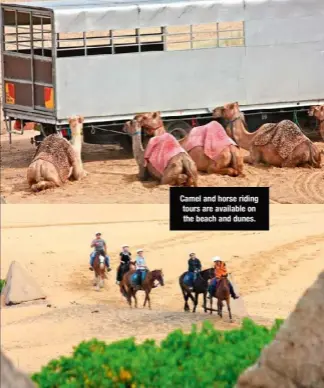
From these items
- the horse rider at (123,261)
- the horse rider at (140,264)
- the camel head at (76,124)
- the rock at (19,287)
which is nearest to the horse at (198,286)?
the horse rider at (140,264)

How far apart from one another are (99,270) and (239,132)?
266 inches

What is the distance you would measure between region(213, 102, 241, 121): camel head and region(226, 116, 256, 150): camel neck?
0.06m

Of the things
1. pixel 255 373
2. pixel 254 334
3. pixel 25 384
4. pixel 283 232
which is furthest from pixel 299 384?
pixel 283 232

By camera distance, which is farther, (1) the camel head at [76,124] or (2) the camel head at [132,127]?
(2) the camel head at [132,127]

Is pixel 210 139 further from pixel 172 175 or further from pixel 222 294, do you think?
pixel 222 294

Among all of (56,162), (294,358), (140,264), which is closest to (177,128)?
(56,162)

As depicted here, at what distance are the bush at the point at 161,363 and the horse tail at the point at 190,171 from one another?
565 centimetres

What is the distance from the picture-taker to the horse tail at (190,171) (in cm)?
1941

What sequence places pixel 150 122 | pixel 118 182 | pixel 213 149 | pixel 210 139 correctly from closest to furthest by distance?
pixel 118 182 → pixel 213 149 → pixel 210 139 → pixel 150 122

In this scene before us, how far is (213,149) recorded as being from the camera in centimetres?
2058

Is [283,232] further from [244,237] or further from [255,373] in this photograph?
[255,373]

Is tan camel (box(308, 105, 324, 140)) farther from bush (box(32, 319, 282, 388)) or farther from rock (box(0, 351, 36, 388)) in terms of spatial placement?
rock (box(0, 351, 36, 388))

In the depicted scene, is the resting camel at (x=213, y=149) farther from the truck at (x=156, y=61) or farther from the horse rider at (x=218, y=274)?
the horse rider at (x=218, y=274)

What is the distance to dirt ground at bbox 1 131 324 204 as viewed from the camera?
1852 cm
